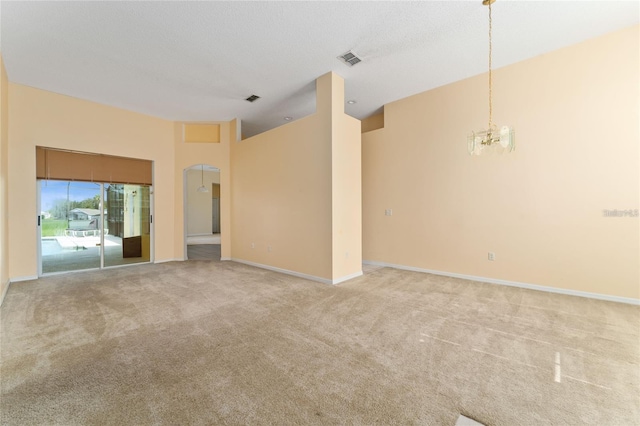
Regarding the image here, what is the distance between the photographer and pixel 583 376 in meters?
1.89

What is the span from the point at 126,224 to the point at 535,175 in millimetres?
8346

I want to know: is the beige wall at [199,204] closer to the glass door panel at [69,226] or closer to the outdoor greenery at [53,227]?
the glass door panel at [69,226]

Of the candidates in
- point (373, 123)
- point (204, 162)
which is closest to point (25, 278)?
point (204, 162)

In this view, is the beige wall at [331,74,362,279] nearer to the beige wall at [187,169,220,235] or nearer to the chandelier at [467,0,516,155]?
the chandelier at [467,0,516,155]

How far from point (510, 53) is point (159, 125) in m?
7.38

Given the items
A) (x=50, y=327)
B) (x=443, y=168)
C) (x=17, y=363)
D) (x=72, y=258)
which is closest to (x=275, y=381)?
(x=17, y=363)

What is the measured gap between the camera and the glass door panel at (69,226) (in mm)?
4895

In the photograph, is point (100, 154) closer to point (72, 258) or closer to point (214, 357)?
point (72, 258)

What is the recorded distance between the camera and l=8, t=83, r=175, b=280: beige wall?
4.50m

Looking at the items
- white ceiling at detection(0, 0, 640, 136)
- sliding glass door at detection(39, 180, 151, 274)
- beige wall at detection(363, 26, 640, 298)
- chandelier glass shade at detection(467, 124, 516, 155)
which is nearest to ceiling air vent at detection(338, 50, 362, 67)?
white ceiling at detection(0, 0, 640, 136)

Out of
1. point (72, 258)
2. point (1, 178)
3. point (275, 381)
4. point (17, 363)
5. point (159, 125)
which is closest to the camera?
point (275, 381)

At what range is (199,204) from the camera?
41.9 feet

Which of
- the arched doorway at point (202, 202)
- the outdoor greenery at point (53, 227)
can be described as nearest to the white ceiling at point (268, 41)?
the outdoor greenery at point (53, 227)

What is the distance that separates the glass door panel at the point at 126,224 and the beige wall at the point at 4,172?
1.44m
